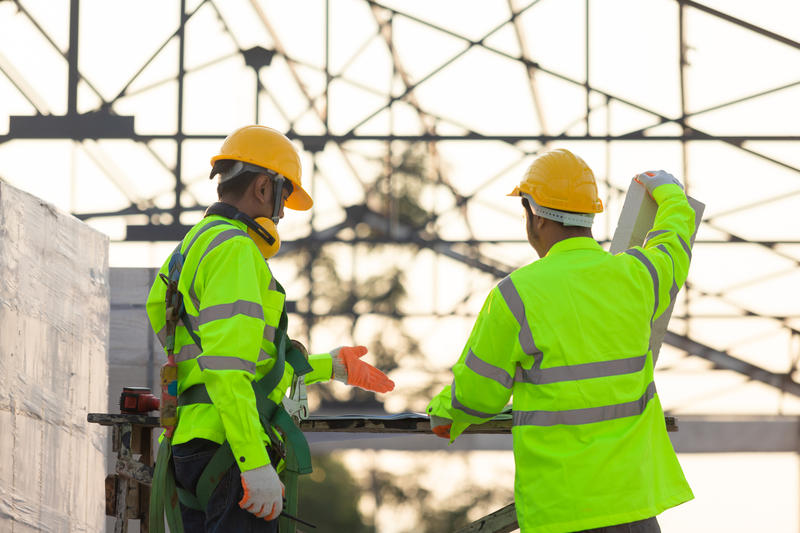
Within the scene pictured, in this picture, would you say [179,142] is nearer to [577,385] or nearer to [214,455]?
[214,455]

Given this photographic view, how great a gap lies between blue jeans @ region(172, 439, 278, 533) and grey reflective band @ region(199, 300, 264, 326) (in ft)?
1.07

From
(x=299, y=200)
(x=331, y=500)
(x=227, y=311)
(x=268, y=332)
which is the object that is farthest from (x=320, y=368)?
(x=331, y=500)

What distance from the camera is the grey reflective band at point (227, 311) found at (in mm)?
2590

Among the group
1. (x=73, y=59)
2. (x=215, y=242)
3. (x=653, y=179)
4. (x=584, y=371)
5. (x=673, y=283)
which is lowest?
(x=584, y=371)

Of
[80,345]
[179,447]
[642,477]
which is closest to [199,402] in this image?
[179,447]

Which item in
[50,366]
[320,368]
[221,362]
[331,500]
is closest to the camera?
[221,362]

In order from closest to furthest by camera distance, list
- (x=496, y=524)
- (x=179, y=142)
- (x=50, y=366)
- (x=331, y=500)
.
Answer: (x=496, y=524) → (x=50, y=366) → (x=331, y=500) → (x=179, y=142)

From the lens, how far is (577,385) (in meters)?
2.65

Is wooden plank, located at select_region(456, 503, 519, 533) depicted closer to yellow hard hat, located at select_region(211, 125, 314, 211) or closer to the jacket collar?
the jacket collar

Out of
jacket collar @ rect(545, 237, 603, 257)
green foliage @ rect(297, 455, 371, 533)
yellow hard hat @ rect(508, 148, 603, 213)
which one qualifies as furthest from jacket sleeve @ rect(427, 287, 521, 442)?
green foliage @ rect(297, 455, 371, 533)

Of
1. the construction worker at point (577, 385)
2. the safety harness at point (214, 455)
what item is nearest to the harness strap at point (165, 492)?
the safety harness at point (214, 455)

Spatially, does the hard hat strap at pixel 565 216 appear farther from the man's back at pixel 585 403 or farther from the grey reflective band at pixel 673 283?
the grey reflective band at pixel 673 283

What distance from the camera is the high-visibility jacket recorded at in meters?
2.54

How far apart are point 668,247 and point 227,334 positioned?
1267mm
